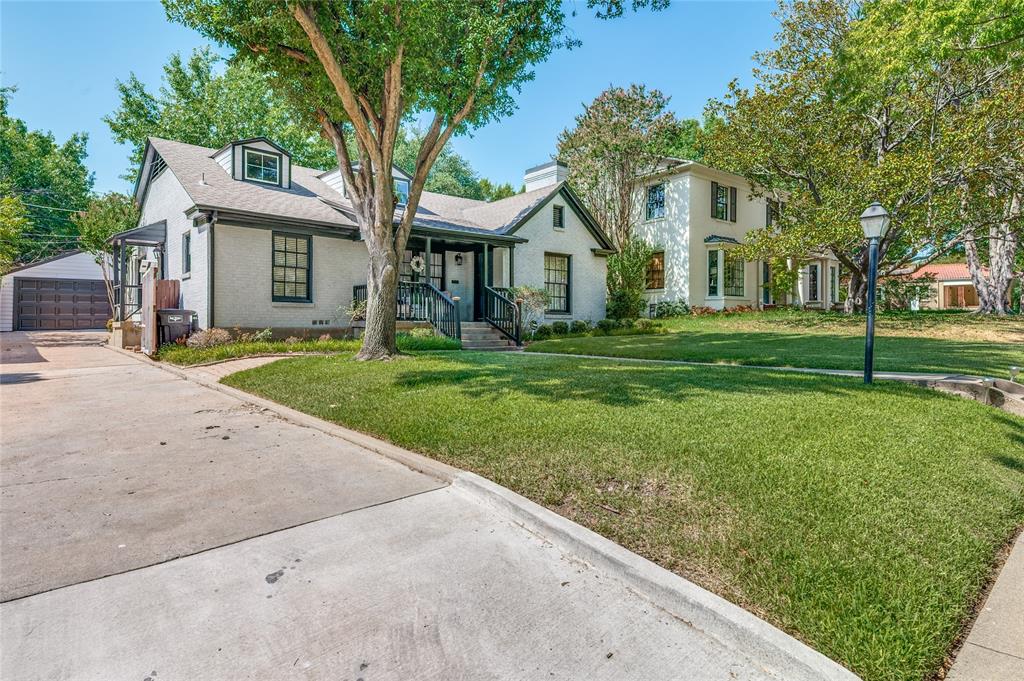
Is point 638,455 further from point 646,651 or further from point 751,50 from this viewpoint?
point 751,50

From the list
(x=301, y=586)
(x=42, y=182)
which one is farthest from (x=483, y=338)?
(x=42, y=182)

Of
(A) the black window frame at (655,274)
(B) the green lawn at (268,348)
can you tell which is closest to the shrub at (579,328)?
(A) the black window frame at (655,274)

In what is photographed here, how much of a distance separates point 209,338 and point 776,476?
474 inches

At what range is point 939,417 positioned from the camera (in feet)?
17.7

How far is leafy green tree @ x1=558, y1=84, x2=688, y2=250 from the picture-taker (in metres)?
22.4

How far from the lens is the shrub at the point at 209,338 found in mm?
11781

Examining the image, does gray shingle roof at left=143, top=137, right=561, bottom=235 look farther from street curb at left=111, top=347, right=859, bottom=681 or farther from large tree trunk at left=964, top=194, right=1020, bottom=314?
large tree trunk at left=964, top=194, right=1020, bottom=314

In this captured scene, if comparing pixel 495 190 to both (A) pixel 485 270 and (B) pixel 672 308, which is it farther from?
(A) pixel 485 270

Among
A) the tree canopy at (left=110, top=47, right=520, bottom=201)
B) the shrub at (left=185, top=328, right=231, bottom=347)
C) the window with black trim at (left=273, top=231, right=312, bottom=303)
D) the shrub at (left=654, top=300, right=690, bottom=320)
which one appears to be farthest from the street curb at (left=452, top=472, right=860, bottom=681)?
the tree canopy at (left=110, top=47, right=520, bottom=201)

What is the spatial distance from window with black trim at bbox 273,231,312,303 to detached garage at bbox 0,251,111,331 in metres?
17.3

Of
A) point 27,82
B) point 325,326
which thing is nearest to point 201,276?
point 325,326

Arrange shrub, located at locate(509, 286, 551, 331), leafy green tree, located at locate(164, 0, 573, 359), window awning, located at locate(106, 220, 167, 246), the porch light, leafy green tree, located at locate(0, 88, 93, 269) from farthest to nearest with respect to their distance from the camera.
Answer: leafy green tree, located at locate(0, 88, 93, 269)
shrub, located at locate(509, 286, 551, 331)
window awning, located at locate(106, 220, 167, 246)
leafy green tree, located at locate(164, 0, 573, 359)
the porch light

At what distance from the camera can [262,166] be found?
610 inches

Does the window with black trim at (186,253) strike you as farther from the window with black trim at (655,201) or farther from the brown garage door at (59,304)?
the window with black trim at (655,201)
